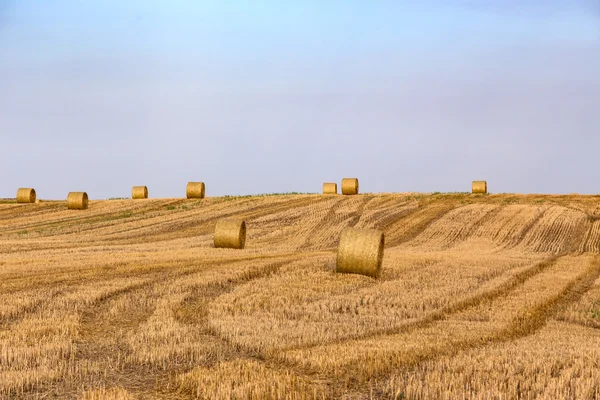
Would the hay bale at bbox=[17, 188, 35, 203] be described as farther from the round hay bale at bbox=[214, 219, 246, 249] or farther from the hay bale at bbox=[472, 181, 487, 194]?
the hay bale at bbox=[472, 181, 487, 194]

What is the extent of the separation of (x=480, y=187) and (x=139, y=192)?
21.6 meters

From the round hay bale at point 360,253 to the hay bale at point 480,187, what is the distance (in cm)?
2414

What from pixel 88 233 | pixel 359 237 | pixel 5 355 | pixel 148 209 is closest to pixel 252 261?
pixel 359 237

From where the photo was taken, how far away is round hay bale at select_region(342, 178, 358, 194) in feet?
126

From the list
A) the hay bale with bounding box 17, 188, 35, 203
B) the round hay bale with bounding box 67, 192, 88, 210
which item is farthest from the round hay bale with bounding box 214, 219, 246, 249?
the hay bale with bounding box 17, 188, 35, 203

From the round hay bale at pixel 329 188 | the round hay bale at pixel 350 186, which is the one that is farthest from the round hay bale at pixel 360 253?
the round hay bale at pixel 329 188

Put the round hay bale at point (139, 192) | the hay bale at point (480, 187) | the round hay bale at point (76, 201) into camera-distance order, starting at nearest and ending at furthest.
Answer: the round hay bale at point (76, 201) < the hay bale at point (480, 187) < the round hay bale at point (139, 192)

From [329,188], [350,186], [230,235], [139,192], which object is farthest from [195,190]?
[230,235]

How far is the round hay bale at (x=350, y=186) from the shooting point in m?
38.3

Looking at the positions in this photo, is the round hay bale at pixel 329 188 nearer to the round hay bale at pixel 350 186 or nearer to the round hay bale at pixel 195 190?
the round hay bale at pixel 350 186

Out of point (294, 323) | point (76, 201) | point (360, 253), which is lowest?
point (294, 323)

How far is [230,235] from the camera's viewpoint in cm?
2102

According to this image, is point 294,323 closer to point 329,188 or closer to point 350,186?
point 350,186

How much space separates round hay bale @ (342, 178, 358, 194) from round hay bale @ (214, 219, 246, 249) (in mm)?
17816
